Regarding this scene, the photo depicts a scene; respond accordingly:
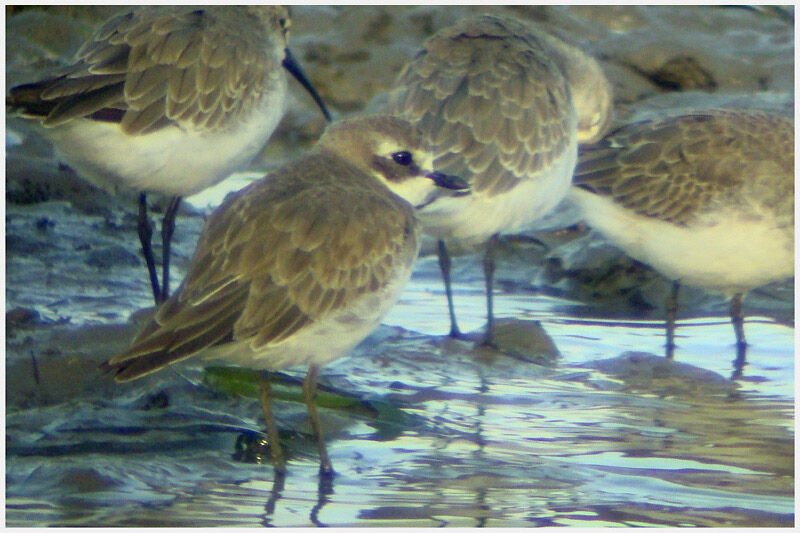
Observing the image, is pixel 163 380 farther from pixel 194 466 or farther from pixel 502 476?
pixel 502 476

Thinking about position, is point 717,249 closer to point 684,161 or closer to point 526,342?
point 684,161

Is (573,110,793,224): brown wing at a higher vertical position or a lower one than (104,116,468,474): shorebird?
higher

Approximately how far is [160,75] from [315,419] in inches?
102

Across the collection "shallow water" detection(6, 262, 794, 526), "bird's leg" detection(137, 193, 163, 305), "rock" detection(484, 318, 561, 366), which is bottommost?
"shallow water" detection(6, 262, 794, 526)

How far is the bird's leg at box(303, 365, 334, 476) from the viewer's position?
165 inches

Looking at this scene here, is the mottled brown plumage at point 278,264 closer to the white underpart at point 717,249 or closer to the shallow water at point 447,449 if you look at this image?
the shallow water at point 447,449

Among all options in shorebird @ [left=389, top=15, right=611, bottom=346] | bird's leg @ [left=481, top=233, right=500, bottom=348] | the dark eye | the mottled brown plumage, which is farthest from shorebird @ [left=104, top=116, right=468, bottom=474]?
bird's leg @ [left=481, top=233, right=500, bottom=348]

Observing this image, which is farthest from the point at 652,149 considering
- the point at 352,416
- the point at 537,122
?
the point at 352,416

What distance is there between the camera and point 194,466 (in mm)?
4172

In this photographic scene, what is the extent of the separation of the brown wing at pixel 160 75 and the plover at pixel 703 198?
7.09 ft

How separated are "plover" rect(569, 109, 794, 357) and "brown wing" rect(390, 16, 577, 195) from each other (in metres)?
0.51

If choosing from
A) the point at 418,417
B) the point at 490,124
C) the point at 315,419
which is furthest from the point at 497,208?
the point at 315,419

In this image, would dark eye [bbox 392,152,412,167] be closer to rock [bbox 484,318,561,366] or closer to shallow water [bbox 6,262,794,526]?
shallow water [bbox 6,262,794,526]

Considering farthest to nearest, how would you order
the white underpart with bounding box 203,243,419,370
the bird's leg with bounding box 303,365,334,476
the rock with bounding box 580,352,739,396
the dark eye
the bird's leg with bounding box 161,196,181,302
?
1. the bird's leg with bounding box 161,196,181,302
2. the rock with bounding box 580,352,739,396
3. the dark eye
4. the bird's leg with bounding box 303,365,334,476
5. the white underpart with bounding box 203,243,419,370
